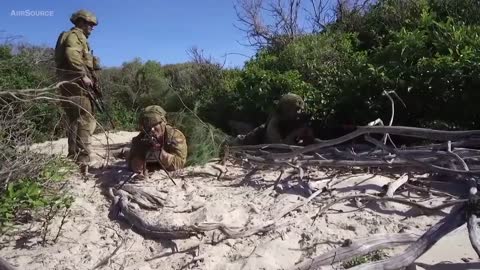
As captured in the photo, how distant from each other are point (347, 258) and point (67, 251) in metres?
1.88

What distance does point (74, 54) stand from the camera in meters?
5.30

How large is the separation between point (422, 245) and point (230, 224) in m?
1.38

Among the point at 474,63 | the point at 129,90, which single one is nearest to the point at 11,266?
the point at 474,63

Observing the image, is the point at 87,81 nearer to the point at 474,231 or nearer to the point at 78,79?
the point at 78,79

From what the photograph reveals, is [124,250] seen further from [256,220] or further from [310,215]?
[310,215]

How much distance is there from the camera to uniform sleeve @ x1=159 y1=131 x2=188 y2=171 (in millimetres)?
4926

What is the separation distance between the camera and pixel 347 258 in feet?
10.2

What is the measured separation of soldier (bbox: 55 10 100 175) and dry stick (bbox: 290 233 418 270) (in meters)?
2.90

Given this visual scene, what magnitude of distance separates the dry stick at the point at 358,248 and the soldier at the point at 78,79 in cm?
290

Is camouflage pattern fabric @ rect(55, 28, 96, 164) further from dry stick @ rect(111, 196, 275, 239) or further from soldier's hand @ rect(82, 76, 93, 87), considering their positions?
dry stick @ rect(111, 196, 275, 239)

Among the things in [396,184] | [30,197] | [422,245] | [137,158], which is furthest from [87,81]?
[422,245]

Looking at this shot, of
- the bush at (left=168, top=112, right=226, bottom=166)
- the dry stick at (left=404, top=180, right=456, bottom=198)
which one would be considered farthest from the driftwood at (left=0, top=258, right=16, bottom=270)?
the dry stick at (left=404, top=180, right=456, bottom=198)

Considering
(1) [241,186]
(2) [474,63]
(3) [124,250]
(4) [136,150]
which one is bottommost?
(3) [124,250]

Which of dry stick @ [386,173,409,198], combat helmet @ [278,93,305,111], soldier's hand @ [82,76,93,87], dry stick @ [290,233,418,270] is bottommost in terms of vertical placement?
dry stick @ [290,233,418,270]
